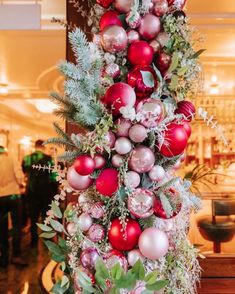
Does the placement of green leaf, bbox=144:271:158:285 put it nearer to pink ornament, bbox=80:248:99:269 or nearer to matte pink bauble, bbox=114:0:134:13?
pink ornament, bbox=80:248:99:269

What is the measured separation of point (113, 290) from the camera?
43.7 inches

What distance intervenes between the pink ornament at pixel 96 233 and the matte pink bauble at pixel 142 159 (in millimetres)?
233

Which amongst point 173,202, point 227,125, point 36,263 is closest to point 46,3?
point 173,202

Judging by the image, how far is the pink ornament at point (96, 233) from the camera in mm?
1267

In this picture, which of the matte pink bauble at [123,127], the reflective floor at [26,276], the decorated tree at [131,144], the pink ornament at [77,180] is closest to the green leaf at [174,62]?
the decorated tree at [131,144]

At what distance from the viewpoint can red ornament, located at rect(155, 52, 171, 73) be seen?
4.18 ft

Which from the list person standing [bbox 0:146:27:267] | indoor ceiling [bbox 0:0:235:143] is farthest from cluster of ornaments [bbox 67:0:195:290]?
person standing [bbox 0:146:27:267]

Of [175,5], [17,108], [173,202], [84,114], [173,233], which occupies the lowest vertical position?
[173,233]

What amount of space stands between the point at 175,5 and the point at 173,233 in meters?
0.78

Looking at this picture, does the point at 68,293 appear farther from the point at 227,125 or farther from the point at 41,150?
the point at 227,125

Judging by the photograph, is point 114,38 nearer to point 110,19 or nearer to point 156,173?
point 110,19

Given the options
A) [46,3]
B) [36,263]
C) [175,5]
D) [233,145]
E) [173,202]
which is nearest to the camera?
[173,202]

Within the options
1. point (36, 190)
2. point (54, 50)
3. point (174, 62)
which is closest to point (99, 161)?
point (174, 62)

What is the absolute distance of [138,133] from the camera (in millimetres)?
1194
